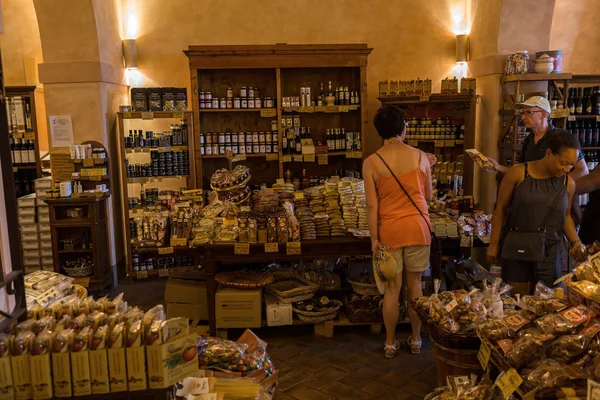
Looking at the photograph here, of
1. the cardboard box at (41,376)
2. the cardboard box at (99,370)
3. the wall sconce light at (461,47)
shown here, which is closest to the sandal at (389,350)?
the cardboard box at (99,370)

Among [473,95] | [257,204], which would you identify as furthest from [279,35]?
[257,204]

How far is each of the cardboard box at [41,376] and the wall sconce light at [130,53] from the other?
513cm

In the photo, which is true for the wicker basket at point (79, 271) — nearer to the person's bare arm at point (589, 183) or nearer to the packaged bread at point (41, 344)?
the packaged bread at point (41, 344)

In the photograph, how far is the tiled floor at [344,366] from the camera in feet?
11.4

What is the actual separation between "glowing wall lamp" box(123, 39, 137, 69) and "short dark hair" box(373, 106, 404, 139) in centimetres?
394

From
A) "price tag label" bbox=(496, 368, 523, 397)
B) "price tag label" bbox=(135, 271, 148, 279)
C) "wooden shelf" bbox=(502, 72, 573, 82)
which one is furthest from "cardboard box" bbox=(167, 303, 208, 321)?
"wooden shelf" bbox=(502, 72, 573, 82)

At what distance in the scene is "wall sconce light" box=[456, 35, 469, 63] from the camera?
6660 millimetres

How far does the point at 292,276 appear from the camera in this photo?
15.2 ft

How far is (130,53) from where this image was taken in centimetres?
649

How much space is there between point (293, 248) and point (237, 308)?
0.65 meters

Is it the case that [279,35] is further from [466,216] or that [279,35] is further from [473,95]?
[466,216]

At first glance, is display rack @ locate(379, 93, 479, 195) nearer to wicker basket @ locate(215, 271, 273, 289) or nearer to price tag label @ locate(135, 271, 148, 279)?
wicker basket @ locate(215, 271, 273, 289)

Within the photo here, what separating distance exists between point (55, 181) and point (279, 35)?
3.13m

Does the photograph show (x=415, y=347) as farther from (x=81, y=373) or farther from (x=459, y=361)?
(x=81, y=373)
